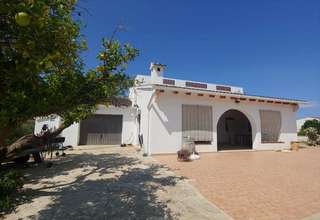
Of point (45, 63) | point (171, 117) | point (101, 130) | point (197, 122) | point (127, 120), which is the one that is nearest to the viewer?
point (45, 63)

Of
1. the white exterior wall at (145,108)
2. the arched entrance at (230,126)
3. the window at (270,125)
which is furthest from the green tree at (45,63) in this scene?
the arched entrance at (230,126)

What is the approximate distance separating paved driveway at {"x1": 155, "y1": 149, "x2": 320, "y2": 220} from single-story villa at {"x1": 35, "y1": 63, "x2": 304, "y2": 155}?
148 inches

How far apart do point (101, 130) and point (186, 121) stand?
895 centimetres

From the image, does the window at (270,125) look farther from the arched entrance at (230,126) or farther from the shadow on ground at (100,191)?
the shadow on ground at (100,191)

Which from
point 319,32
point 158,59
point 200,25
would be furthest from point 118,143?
point 319,32

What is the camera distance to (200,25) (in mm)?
12430

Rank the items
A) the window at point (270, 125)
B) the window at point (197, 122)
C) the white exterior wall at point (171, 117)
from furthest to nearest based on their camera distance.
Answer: the window at point (270, 125)
the window at point (197, 122)
the white exterior wall at point (171, 117)

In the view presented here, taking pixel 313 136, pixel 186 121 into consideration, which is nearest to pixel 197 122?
pixel 186 121

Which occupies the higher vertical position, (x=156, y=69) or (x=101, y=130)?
(x=156, y=69)

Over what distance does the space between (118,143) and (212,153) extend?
30.0 ft

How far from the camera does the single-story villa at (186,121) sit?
428 inches

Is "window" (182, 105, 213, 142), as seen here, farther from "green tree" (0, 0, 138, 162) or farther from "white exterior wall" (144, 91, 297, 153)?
"green tree" (0, 0, 138, 162)

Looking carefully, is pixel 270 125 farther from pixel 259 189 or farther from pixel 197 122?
pixel 259 189

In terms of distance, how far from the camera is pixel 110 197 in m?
4.48
